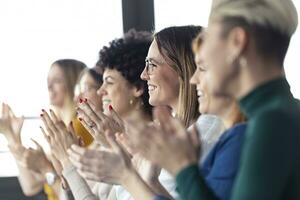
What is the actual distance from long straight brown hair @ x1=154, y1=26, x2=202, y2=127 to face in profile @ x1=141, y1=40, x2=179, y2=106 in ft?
0.07

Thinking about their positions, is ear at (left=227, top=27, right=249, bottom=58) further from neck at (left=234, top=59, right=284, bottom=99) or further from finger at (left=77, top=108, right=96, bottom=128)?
finger at (left=77, top=108, right=96, bottom=128)

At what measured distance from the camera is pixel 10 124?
2.99m

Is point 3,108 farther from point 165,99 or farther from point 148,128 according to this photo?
point 148,128

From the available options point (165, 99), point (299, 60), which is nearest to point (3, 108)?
point (165, 99)

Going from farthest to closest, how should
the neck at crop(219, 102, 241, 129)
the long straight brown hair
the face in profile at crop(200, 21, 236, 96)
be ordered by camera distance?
the long straight brown hair < the neck at crop(219, 102, 241, 129) < the face in profile at crop(200, 21, 236, 96)

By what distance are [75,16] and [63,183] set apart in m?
1.74

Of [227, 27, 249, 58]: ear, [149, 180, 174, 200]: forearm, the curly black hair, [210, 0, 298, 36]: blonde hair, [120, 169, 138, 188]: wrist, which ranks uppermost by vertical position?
[210, 0, 298, 36]: blonde hair

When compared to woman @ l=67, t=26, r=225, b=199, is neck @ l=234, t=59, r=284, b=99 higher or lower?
higher

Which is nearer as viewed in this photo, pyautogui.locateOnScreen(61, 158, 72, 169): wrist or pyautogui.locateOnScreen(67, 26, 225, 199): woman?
pyautogui.locateOnScreen(61, 158, 72, 169): wrist

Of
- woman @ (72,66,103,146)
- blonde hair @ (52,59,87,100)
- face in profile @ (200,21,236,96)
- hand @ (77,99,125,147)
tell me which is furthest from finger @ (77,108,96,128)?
blonde hair @ (52,59,87,100)

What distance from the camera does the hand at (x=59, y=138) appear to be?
2.11m

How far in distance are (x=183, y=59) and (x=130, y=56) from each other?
1.76 feet

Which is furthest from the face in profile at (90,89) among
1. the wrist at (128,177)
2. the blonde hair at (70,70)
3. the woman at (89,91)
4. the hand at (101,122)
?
the wrist at (128,177)

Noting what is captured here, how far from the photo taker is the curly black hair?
109 inches
